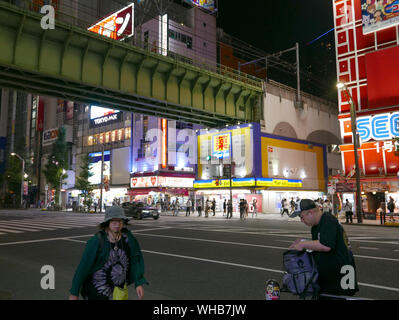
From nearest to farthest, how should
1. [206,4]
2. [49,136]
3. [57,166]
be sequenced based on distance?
[57,166], [206,4], [49,136]

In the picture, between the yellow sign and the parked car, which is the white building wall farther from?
the parked car

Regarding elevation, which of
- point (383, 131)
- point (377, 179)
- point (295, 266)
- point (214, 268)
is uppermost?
point (383, 131)

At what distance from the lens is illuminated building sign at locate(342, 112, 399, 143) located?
31.1 metres

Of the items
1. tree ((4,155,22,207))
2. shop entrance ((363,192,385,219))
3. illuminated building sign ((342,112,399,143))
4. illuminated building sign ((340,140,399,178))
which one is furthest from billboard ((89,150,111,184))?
shop entrance ((363,192,385,219))

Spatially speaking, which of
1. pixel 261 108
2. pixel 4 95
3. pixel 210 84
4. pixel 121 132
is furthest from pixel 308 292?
pixel 4 95

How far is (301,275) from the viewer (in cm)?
340

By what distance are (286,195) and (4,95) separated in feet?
283

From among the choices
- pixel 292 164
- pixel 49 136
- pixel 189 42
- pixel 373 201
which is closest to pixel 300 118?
pixel 292 164

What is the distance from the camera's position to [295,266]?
135 inches

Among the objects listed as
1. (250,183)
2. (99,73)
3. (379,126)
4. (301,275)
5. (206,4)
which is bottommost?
(301,275)

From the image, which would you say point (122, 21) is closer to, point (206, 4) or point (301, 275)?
point (206, 4)

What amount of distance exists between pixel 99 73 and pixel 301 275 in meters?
23.7

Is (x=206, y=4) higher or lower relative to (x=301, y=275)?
higher
